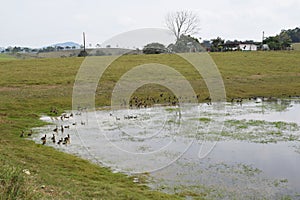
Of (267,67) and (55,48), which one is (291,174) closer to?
(267,67)

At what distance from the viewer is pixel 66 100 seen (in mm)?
30297

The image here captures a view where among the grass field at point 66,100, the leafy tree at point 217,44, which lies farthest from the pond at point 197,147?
the leafy tree at point 217,44

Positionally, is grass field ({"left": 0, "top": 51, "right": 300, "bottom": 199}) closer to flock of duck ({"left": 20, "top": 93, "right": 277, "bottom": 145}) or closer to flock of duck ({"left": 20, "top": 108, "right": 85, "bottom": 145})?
flock of duck ({"left": 20, "top": 108, "right": 85, "bottom": 145})

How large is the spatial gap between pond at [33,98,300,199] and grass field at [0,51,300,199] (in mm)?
1217

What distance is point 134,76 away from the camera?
41.9m

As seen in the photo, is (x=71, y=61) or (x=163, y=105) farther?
(x=71, y=61)

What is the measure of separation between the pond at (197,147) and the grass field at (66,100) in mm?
1217

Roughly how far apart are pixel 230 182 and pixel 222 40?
77.2m

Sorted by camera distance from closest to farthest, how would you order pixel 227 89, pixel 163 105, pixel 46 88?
1. pixel 163 105
2. pixel 46 88
3. pixel 227 89

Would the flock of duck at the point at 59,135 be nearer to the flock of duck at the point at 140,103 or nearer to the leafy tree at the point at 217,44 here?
the flock of duck at the point at 140,103

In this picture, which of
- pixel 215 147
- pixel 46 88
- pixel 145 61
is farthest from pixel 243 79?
pixel 215 147

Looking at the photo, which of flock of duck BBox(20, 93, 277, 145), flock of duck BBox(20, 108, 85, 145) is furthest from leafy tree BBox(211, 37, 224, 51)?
flock of duck BBox(20, 108, 85, 145)

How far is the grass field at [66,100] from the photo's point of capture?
378 inches

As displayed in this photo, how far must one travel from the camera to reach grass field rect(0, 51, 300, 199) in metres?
9.61
